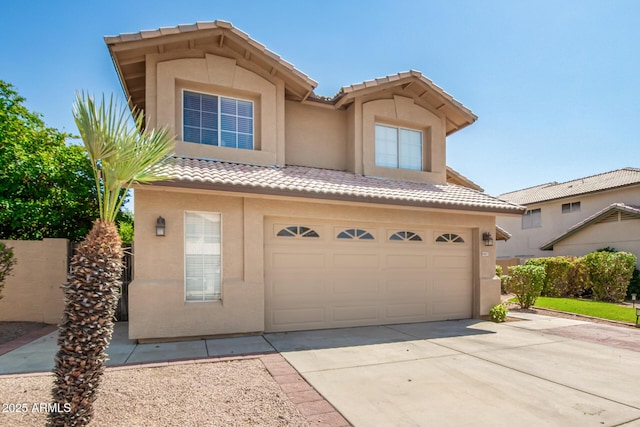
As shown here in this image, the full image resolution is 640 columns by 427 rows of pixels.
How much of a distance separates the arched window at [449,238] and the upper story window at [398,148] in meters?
2.57

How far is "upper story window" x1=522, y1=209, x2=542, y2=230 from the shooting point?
26656 millimetres

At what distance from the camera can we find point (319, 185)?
8.53 meters

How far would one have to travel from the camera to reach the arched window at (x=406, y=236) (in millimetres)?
9883

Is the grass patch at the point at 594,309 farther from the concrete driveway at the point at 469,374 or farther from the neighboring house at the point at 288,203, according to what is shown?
the neighboring house at the point at 288,203

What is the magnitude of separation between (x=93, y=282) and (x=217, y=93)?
7.08m

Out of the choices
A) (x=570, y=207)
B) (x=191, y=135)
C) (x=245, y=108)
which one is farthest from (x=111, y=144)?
(x=570, y=207)

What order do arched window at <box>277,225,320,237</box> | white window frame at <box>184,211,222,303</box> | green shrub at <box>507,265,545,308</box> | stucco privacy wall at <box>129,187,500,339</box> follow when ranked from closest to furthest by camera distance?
stucco privacy wall at <box>129,187,500,339</box> → white window frame at <box>184,211,222,303</box> → arched window at <box>277,225,320,237</box> → green shrub at <box>507,265,545,308</box>

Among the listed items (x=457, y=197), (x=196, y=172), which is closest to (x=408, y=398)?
(x=196, y=172)

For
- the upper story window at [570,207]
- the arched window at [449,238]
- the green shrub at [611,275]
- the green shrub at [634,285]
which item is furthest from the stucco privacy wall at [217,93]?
the upper story window at [570,207]

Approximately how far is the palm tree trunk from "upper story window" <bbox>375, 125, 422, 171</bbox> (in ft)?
29.1

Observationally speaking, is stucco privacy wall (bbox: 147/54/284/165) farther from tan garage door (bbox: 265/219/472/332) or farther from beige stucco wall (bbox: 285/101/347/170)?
tan garage door (bbox: 265/219/472/332)

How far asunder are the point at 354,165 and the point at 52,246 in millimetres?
8950

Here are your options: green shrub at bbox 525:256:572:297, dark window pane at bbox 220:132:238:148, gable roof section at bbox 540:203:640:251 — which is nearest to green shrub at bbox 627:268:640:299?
green shrub at bbox 525:256:572:297

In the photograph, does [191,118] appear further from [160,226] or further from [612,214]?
[612,214]
